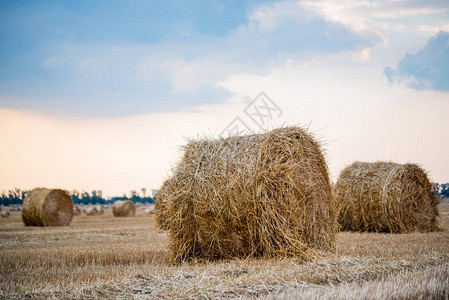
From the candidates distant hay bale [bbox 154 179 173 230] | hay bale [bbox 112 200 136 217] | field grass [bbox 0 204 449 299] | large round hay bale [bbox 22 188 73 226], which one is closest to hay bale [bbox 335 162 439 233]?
field grass [bbox 0 204 449 299]

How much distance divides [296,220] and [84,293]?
343 cm

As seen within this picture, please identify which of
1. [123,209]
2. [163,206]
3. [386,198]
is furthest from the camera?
[123,209]

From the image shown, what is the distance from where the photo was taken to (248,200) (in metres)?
Answer: 6.38

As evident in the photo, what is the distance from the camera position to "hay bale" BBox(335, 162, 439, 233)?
1177 cm

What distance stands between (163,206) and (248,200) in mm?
9118

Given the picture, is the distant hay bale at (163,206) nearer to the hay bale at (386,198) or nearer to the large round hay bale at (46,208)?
the large round hay bale at (46,208)

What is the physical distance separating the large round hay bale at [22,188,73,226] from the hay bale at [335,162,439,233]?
1134 centimetres

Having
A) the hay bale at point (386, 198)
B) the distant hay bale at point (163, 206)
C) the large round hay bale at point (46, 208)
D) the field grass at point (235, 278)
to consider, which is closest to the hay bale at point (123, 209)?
the large round hay bale at point (46, 208)

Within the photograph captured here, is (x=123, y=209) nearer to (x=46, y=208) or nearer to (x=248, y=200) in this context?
(x=46, y=208)

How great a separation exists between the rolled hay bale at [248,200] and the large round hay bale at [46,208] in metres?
12.1

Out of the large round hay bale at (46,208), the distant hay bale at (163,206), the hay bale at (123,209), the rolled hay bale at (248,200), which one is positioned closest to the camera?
the rolled hay bale at (248,200)

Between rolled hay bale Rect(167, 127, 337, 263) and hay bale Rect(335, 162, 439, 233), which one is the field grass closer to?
rolled hay bale Rect(167, 127, 337, 263)

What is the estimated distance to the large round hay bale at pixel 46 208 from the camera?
56.4 feet

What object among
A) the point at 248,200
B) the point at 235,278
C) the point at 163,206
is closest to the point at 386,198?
the point at 248,200
